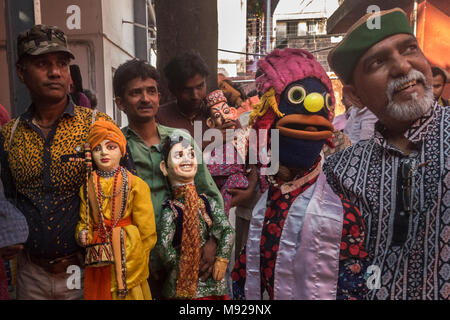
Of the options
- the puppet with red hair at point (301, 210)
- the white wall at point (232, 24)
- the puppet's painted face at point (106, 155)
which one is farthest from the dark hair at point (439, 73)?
the puppet's painted face at point (106, 155)

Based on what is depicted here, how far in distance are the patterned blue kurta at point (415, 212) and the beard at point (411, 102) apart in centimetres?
6

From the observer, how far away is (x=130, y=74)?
75.4 inches

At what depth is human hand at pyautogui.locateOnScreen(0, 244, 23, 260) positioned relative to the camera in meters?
1.68

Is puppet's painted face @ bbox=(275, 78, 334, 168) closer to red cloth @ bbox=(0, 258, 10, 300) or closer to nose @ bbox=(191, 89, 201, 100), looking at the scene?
nose @ bbox=(191, 89, 201, 100)

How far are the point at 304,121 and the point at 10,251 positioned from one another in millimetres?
1543

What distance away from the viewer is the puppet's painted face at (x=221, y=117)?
2188 millimetres

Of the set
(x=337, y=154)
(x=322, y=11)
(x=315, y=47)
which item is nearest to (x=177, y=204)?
(x=337, y=154)

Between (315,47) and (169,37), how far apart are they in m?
1.02

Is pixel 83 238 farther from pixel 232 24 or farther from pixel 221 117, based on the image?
pixel 232 24

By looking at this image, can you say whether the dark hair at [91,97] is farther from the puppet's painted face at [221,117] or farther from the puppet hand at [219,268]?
the puppet hand at [219,268]

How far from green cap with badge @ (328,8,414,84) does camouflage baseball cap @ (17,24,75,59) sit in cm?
138

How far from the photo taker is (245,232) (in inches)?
91.3

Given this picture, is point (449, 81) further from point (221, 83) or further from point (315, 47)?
point (221, 83)

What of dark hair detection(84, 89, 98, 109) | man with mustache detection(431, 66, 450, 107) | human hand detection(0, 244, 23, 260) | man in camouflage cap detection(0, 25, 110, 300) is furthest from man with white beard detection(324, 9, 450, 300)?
dark hair detection(84, 89, 98, 109)
